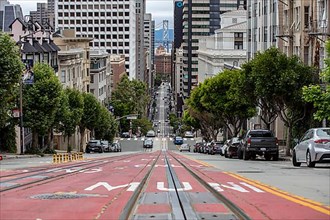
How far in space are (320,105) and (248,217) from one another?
23585 mm

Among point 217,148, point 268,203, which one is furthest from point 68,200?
point 217,148

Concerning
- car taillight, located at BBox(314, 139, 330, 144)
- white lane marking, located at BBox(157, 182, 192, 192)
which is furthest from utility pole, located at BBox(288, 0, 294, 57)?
white lane marking, located at BBox(157, 182, 192, 192)

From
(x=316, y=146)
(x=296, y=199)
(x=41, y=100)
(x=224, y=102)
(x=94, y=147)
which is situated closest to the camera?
(x=296, y=199)

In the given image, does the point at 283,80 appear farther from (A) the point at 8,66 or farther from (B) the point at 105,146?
(B) the point at 105,146

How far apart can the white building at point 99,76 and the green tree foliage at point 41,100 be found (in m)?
61.2

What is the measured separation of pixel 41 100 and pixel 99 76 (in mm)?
68383

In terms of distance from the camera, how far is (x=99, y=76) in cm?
12612

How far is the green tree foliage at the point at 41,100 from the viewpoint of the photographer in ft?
190

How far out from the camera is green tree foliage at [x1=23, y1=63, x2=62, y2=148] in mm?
57906

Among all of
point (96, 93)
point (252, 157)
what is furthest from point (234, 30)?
point (252, 157)

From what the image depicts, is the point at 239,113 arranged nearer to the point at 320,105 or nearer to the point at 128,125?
the point at 320,105

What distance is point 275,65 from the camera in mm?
43906

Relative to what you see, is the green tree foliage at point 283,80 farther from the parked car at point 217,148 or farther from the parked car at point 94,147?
the parked car at point 94,147

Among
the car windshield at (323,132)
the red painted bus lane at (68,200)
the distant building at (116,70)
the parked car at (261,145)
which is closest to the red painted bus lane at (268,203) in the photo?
the red painted bus lane at (68,200)
